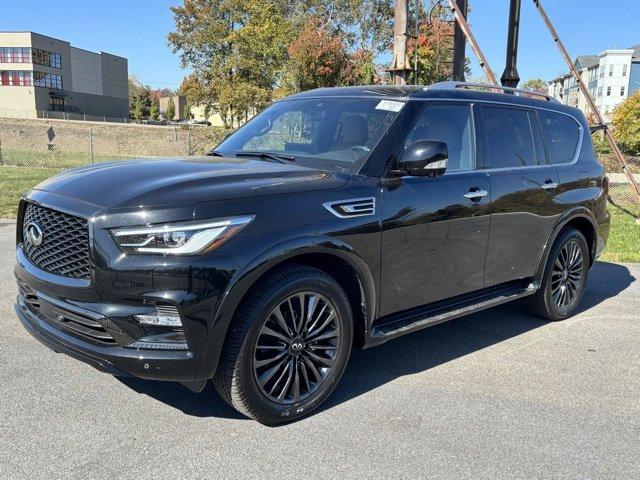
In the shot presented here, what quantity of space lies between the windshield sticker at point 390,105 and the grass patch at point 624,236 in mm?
5769

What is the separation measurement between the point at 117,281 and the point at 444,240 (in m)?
2.27

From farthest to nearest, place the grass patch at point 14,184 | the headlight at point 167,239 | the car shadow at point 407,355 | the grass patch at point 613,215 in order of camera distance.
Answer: the grass patch at point 14,184 < the grass patch at point 613,215 < the car shadow at point 407,355 < the headlight at point 167,239

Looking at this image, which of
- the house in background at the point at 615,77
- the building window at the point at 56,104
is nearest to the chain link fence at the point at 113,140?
the building window at the point at 56,104

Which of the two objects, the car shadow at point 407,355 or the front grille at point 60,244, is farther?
the car shadow at point 407,355

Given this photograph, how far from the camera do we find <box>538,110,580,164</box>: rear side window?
17.5 feet

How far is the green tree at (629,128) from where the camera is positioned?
3130cm

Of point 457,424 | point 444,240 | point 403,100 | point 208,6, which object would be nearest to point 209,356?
point 457,424

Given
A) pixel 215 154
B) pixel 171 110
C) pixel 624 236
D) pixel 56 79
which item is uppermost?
pixel 56 79

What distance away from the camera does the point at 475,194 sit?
A: 173 inches

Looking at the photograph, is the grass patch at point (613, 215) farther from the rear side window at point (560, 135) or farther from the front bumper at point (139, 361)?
the front bumper at point (139, 361)

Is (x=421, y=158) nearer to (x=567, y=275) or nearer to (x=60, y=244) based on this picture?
(x=60, y=244)

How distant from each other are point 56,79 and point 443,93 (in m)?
85.1

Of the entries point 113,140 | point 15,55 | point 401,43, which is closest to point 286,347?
point 401,43

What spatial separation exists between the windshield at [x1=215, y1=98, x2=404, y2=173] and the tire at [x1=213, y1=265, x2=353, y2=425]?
0.90 metres
